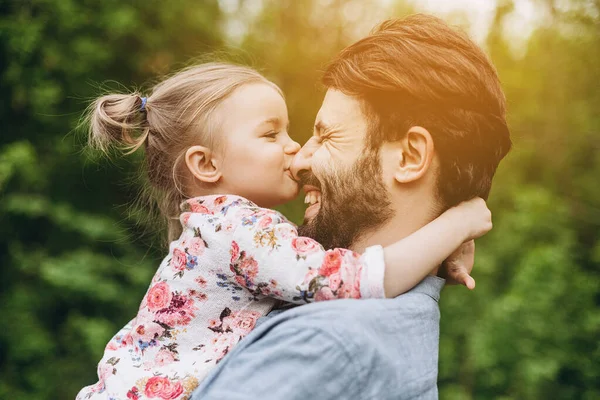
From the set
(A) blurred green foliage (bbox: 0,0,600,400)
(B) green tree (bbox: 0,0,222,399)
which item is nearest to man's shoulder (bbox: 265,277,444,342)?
(A) blurred green foliage (bbox: 0,0,600,400)

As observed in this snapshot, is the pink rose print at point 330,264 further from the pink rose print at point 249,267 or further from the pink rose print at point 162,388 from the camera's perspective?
the pink rose print at point 162,388

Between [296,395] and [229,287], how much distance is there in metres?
0.58

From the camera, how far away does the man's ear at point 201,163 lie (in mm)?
2250

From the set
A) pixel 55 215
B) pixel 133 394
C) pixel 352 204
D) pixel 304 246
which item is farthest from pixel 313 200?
pixel 55 215

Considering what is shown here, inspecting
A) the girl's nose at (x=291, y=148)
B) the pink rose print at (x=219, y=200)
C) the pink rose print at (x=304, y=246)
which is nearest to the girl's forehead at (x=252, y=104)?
the girl's nose at (x=291, y=148)

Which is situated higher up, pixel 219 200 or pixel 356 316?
pixel 219 200

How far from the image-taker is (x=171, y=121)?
2.39m

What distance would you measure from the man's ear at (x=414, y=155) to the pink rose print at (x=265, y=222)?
410 millimetres

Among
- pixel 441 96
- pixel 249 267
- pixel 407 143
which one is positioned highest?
pixel 441 96

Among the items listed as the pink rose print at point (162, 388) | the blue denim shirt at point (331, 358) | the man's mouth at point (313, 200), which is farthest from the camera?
the man's mouth at point (313, 200)

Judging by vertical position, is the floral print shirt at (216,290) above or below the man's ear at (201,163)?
below

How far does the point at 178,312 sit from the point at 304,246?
465 mm

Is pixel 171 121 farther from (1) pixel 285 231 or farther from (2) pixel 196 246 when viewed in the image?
(1) pixel 285 231

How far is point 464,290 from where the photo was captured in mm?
6887
